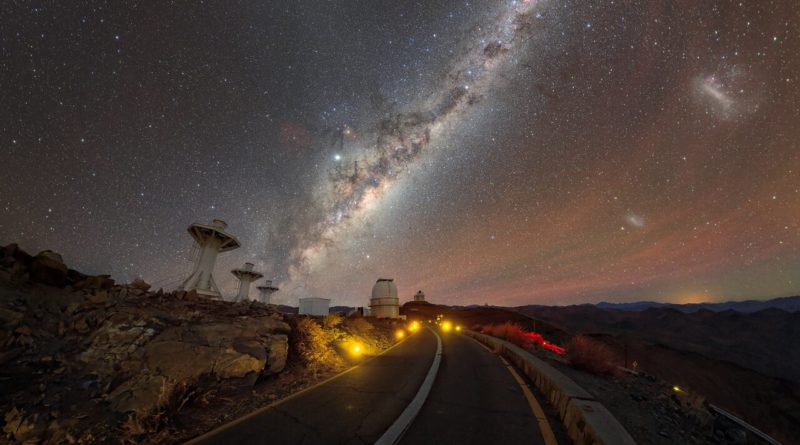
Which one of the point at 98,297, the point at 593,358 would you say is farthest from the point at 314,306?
the point at 593,358

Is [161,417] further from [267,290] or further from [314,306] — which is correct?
[267,290]

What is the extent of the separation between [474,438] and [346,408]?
227 cm

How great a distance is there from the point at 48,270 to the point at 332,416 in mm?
7076

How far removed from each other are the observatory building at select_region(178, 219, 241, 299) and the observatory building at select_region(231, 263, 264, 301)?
17.0 meters

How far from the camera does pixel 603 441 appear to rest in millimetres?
3184

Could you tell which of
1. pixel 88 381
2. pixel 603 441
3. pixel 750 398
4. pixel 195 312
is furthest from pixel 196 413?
pixel 750 398

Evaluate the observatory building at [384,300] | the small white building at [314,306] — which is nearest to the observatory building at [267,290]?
the observatory building at [384,300]

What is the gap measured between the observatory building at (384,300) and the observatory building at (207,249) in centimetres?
2480

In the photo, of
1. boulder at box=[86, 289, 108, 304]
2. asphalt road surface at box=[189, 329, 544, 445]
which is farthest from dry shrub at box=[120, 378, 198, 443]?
boulder at box=[86, 289, 108, 304]

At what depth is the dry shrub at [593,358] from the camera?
27.1 ft

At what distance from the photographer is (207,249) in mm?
35344

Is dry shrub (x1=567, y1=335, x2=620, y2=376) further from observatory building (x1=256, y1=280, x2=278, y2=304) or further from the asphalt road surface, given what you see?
observatory building (x1=256, y1=280, x2=278, y2=304)

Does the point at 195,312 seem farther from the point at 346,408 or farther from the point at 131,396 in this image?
the point at 346,408

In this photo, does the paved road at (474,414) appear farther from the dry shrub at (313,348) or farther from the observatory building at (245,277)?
the observatory building at (245,277)
